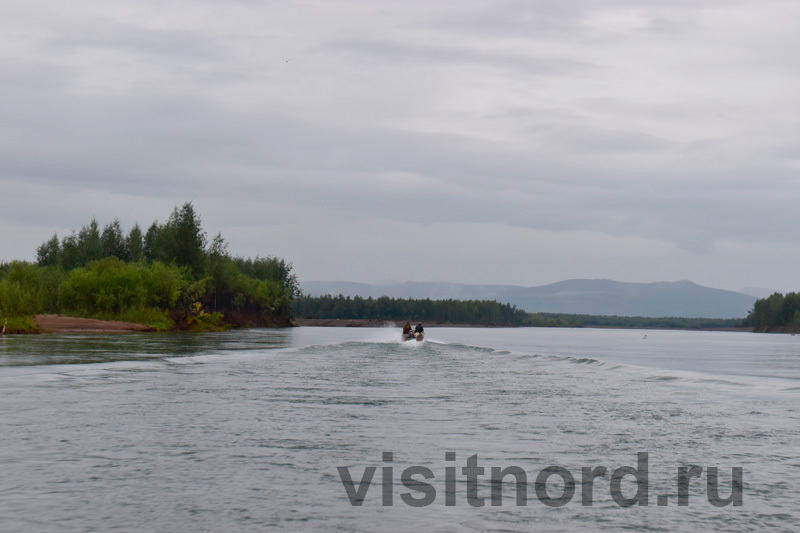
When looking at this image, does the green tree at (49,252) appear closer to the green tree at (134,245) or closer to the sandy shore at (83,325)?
the green tree at (134,245)

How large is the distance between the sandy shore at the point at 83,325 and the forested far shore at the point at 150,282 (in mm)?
1934

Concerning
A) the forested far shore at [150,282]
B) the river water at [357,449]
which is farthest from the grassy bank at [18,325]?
the river water at [357,449]

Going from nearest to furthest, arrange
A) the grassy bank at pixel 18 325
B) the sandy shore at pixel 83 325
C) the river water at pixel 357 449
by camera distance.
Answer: the river water at pixel 357 449
the grassy bank at pixel 18 325
the sandy shore at pixel 83 325

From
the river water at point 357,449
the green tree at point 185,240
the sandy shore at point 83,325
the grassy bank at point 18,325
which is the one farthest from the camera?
the green tree at point 185,240

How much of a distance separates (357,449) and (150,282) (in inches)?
3573

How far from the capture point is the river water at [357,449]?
9.35 m

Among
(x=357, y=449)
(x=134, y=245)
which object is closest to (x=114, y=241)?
(x=134, y=245)

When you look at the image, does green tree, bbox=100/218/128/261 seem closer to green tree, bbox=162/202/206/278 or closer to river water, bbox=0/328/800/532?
green tree, bbox=162/202/206/278

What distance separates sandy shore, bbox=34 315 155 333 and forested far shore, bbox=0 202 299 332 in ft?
6.35

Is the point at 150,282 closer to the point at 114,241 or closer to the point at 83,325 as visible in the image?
the point at 83,325

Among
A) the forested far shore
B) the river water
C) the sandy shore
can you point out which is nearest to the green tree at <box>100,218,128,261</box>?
the forested far shore

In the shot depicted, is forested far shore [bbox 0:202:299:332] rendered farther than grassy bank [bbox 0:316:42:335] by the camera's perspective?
Yes

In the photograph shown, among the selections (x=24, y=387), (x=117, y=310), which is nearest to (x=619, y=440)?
(x=24, y=387)

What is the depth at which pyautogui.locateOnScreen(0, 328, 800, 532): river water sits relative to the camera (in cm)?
935
